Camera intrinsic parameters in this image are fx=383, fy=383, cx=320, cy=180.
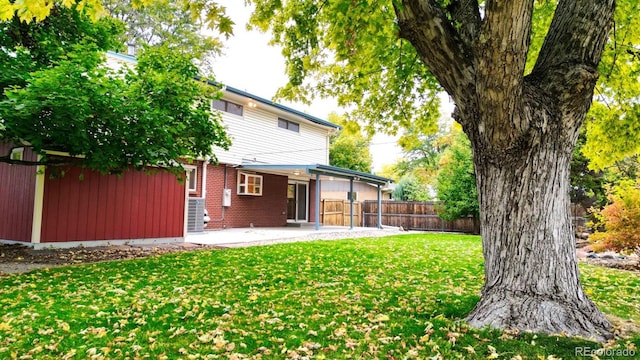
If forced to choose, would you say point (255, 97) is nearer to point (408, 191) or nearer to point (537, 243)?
point (537, 243)

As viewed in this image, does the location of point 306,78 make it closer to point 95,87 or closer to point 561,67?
point 95,87

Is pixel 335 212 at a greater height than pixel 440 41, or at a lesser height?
lesser

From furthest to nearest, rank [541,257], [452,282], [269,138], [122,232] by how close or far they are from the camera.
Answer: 1. [269,138]
2. [122,232]
3. [452,282]
4. [541,257]

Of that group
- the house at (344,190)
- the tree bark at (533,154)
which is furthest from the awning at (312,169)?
the tree bark at (533,154)

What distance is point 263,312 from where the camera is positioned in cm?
411

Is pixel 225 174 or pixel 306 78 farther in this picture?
pixel 225 174

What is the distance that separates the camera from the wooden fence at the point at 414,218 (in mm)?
18495

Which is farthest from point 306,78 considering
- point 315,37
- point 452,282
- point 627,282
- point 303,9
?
point 627,282

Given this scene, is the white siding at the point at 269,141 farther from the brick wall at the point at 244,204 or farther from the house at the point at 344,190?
the house at the point at 344,190

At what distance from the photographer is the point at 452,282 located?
19.1 ft

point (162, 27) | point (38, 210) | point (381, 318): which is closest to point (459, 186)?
point (381, 318)

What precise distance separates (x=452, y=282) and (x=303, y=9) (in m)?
4.80

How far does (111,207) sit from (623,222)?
11.6 m

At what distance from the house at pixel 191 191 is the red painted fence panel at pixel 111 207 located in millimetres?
21
